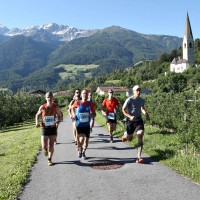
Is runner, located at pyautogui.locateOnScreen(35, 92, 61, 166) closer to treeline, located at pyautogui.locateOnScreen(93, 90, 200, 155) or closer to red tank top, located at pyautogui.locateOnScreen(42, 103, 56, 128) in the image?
red tank top, located at pyautogui.locateOnScreen(42, 103, 56, 128)

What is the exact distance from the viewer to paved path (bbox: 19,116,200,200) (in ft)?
16.8

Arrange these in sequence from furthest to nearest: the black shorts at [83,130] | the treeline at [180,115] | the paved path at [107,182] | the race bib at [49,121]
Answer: the treeline at [180,115]
the black shorts at [83,130]
the race bib at [49,121]
the paved path at [107,182]

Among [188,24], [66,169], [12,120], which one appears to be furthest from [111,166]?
[188,24]

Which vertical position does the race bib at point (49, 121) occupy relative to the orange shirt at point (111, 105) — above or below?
below

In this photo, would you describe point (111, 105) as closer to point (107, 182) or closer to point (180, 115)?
point (180, 115)

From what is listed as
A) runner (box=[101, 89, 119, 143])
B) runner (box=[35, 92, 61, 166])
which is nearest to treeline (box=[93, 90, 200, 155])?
runner (box=[101, 89, 119, 143])

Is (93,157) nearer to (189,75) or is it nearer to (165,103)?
(165,103)

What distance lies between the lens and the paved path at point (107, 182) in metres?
5.12

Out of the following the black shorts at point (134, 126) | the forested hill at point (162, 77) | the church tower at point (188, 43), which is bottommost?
the black shorts at point (134, 126)

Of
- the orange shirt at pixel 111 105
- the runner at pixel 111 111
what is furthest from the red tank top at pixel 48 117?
the orange shirt at pixel 111 105

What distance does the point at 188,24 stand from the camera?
146 meters

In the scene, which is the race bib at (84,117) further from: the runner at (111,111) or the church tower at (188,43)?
the church tower at (188,43)

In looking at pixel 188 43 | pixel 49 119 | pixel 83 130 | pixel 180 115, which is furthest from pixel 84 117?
pixel 188 43

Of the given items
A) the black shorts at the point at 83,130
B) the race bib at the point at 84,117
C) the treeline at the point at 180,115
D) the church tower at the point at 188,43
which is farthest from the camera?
the church tower at the point at 188,43
